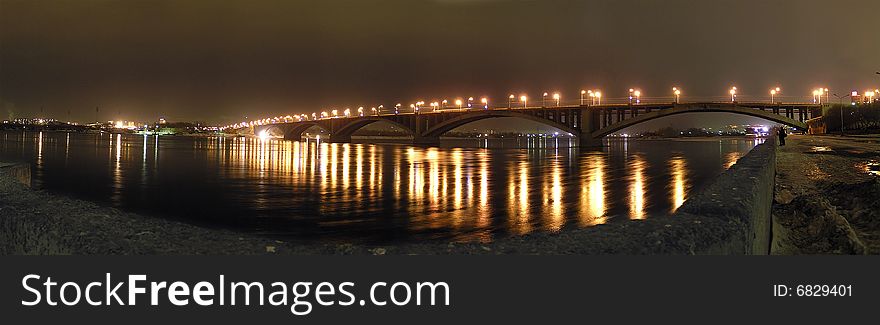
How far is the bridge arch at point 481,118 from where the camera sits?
104m

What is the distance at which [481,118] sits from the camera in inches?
4532

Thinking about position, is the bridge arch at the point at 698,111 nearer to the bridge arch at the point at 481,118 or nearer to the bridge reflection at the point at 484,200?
the bridge arch at the point at 481,118

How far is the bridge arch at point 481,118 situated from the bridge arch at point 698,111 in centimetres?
654

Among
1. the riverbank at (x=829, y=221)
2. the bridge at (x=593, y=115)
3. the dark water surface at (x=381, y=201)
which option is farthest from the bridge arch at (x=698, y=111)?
the riverbank at (x=829, y=221)

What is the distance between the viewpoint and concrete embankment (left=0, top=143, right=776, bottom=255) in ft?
11.8

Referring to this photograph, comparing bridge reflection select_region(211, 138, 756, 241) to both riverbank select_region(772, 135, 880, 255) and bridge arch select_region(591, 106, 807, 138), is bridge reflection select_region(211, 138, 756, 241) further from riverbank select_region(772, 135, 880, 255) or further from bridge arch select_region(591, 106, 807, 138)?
bridge arch select_region(591, 106, 807, 138)

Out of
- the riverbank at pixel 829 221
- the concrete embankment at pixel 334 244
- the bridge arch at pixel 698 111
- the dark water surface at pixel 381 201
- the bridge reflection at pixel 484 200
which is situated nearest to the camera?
the concrete embankment at pixel 334 244

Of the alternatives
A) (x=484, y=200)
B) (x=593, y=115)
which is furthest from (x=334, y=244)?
(x=593, y=115)

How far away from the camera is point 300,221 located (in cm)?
1320

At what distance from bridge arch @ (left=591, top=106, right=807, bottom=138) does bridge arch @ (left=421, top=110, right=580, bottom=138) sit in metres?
6.54

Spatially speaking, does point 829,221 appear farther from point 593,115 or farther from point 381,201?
point 593,115

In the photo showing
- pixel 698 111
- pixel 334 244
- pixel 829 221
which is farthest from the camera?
pixel 698 111

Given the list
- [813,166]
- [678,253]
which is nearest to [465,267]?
[678,253]

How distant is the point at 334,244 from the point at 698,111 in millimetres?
105920
